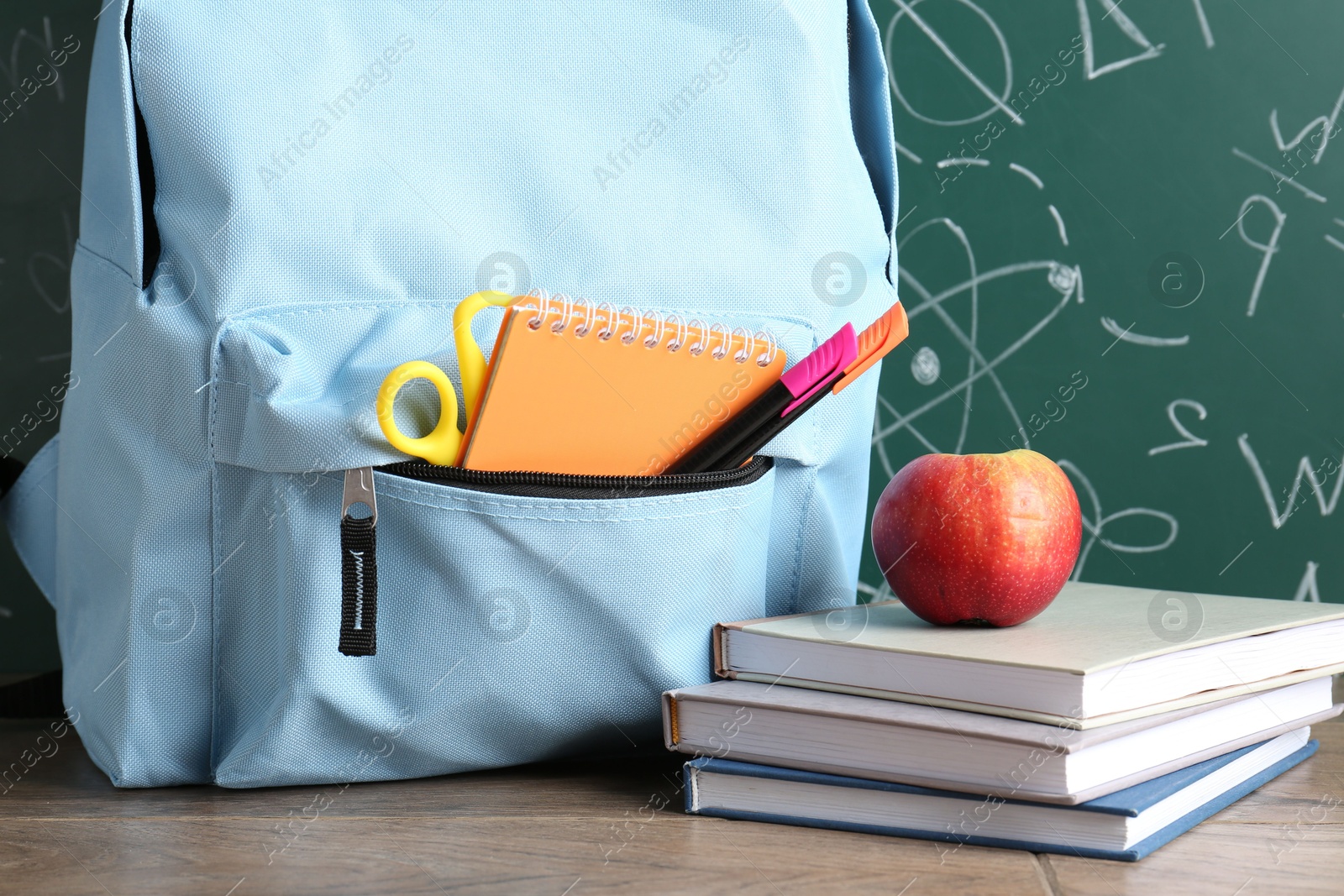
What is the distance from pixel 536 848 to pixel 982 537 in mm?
277

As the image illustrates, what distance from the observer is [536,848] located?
521 millimetres

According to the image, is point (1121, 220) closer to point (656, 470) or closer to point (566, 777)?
point (656, 470)

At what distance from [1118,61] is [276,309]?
695 millimetres

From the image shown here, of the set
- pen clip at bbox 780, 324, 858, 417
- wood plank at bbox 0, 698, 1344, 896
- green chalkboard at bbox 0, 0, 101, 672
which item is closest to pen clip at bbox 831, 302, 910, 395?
pen clip at bbox 780, 324, 858, 417

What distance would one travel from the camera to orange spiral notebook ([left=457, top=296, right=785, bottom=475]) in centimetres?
54

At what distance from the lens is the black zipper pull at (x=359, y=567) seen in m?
0.56

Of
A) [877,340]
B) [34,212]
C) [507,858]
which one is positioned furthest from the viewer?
[34,212]

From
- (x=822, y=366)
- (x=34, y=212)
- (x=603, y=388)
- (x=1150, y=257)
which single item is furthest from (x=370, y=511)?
(x=1150, y=257)

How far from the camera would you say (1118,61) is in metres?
0.91

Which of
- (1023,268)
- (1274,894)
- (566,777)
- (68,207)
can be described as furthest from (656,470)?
(68,207)

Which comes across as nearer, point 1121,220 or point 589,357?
point 589,357

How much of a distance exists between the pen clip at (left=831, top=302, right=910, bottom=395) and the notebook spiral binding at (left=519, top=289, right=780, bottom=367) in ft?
0.14

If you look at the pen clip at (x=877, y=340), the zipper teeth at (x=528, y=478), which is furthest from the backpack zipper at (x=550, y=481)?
the pen clip at (x=877, y=340)

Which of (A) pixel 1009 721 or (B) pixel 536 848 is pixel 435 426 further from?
(A) pixel 1009 721
